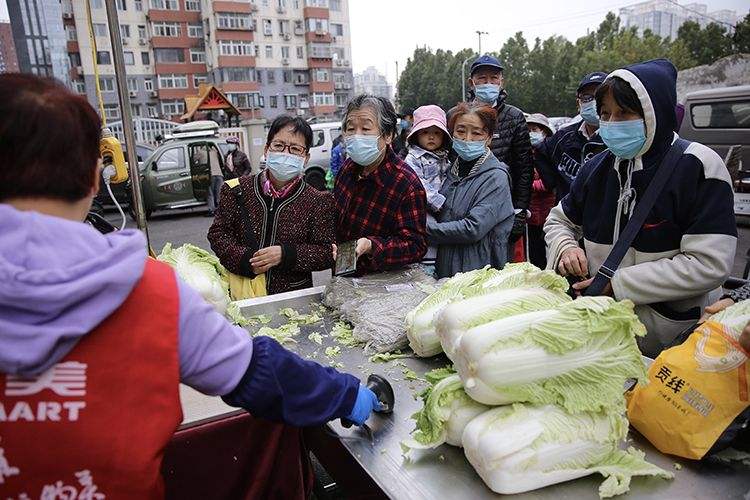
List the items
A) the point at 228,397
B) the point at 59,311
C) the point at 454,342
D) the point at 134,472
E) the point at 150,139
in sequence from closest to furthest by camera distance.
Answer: the point at 59,311 → the point at 134,472 → the point at 228,397 → the point at 454,342 → the point at 150,139

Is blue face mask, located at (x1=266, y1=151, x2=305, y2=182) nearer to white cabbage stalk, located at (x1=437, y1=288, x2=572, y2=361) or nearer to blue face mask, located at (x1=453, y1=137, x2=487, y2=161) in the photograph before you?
blue face mask, located at (x1=453, y1=137, x2=487, y2=161)

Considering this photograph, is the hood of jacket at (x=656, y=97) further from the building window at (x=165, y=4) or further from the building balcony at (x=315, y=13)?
the building balcony at (x=315, y=13)

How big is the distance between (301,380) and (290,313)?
1319 millimetres

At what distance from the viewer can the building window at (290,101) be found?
58019 mm

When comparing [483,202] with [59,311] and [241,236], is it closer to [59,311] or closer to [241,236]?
[241,236]

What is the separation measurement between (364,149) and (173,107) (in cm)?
5608

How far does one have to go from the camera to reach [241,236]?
291 cm

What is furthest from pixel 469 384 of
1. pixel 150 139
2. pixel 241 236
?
pixel 150 139

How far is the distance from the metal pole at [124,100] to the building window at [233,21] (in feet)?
178

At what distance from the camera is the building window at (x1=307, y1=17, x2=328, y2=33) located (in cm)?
5622

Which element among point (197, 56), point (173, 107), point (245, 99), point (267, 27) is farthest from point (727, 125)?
point (197, 56)

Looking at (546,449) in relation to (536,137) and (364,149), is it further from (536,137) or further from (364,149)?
(536,137)

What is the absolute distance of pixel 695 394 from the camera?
137cm

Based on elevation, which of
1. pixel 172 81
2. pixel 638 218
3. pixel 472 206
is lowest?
pixel 472 206
